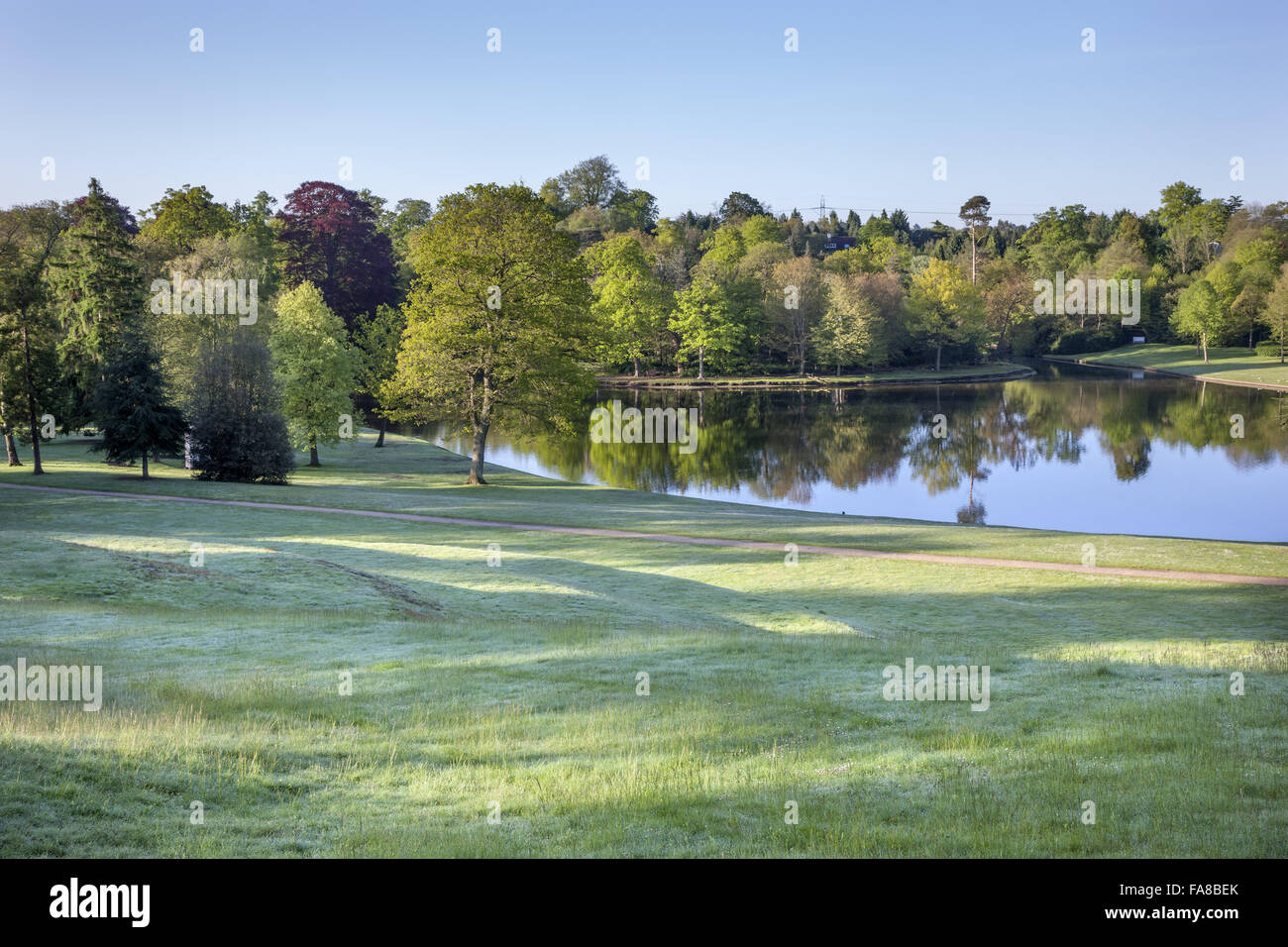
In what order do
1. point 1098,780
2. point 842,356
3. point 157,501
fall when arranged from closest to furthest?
point 1098,780 < point 157,501 < point 842,356

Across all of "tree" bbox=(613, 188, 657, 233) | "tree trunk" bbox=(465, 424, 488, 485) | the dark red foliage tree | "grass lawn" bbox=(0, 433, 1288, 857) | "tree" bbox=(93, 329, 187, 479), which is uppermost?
"tree" bbox=(613, 188, 657, 233)

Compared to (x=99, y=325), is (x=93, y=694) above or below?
below

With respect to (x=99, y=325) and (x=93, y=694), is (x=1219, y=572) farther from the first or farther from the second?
(x=99, y=325)

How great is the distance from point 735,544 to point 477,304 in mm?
21006

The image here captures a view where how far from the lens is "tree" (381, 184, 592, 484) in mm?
43500

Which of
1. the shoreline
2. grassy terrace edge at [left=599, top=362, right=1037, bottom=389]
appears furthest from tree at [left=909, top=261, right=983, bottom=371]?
the shoreline

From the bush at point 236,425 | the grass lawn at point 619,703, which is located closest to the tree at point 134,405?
the bush at point 236,425

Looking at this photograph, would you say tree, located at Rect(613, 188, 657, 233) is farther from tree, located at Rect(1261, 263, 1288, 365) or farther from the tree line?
tree, located at Rect(1261, 263, 1288, 365)

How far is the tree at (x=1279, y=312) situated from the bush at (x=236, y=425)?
10156 cm

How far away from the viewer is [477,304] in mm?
43812

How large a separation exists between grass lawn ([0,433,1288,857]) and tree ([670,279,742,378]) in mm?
74849

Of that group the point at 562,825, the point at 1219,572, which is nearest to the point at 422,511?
the point at 1219,572

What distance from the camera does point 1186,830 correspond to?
25.5 ft

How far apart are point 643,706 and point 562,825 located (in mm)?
4443
